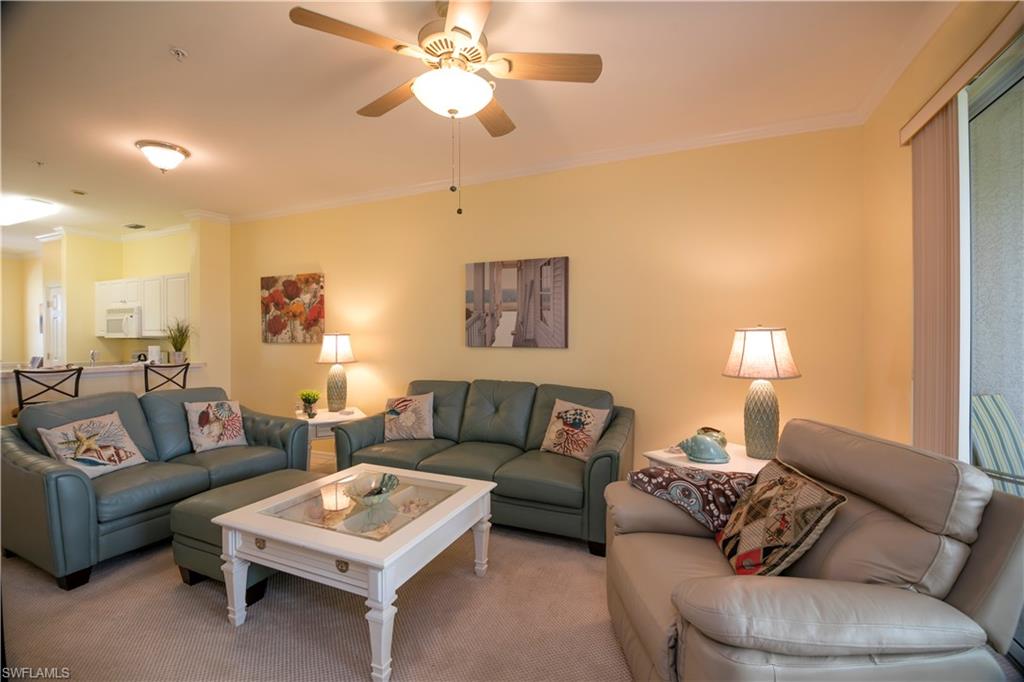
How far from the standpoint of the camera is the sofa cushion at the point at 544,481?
258 centimetres

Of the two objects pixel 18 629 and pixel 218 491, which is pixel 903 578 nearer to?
pixel 218 491

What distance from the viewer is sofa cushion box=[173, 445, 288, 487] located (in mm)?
2803

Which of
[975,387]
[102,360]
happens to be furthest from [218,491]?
[102,360]

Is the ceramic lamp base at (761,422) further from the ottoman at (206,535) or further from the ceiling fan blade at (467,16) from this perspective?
the ottoman at (206,535)

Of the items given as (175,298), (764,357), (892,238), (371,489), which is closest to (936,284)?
(892,238)

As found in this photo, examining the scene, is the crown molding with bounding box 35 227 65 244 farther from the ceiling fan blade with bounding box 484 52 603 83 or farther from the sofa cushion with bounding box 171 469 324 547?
the ceiling fan blade with bounding box 484 52 603 83

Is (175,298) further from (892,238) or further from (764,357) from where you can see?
(892,238)

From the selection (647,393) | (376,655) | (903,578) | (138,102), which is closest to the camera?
(903,578)

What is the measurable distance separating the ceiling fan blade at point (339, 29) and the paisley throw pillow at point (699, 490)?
6.72ft

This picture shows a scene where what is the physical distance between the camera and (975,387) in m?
Result: 1.87

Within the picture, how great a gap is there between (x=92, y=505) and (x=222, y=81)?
2.33 m

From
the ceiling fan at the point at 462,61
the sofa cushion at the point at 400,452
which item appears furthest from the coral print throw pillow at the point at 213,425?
the ceiling fan at the point at 462,61

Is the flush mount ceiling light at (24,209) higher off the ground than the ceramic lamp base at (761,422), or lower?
higher

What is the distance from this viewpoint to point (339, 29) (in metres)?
1.59
